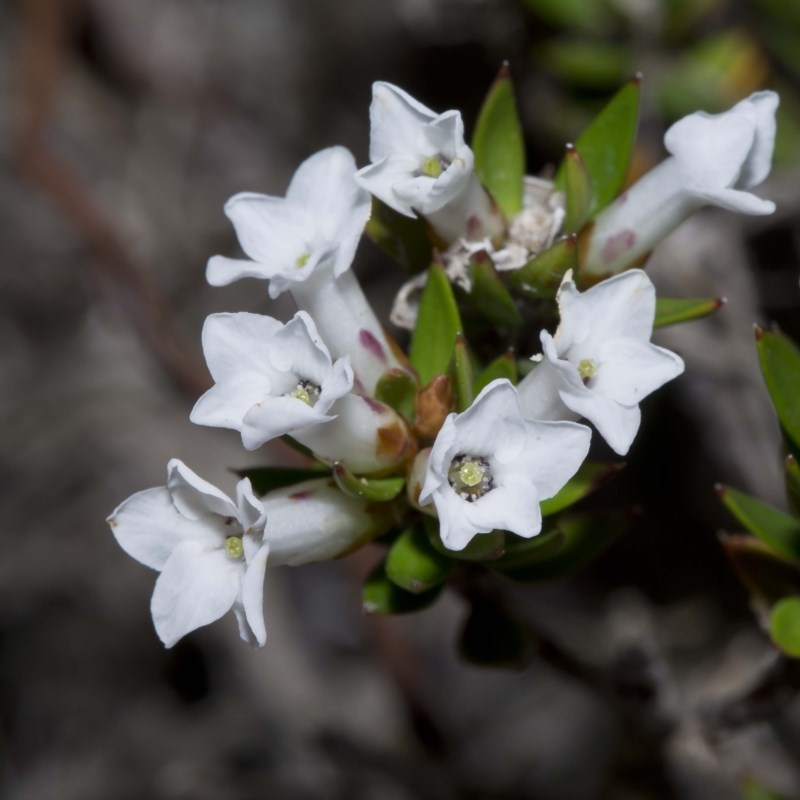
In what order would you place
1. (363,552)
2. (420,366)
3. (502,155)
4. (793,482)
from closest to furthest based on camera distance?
(793,482)
(420,366)
(502,155)
(363,552)

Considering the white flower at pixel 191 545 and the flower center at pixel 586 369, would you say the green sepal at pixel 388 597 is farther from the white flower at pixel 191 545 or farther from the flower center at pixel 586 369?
the flower center at pixel 586 369

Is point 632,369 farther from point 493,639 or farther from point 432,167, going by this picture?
point 493,639

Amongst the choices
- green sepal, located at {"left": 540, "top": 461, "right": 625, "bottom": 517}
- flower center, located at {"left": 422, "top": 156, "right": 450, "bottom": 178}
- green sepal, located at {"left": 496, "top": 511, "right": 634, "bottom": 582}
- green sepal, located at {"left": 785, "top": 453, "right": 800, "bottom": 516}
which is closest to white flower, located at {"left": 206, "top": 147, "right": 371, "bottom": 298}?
flower center, located at {"left": 422, "top": 156, "right": 450, "bottom": 178}

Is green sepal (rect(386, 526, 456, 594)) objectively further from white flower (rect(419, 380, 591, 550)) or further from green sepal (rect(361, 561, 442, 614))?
white flower (rect(419, 380, 591, 550))

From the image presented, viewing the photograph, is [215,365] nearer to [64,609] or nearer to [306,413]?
[306,413]

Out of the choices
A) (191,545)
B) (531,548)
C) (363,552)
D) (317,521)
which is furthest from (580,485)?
(363,552)

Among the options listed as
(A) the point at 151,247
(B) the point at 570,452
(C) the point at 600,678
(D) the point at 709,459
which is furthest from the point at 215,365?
(A) the point at 151,247
